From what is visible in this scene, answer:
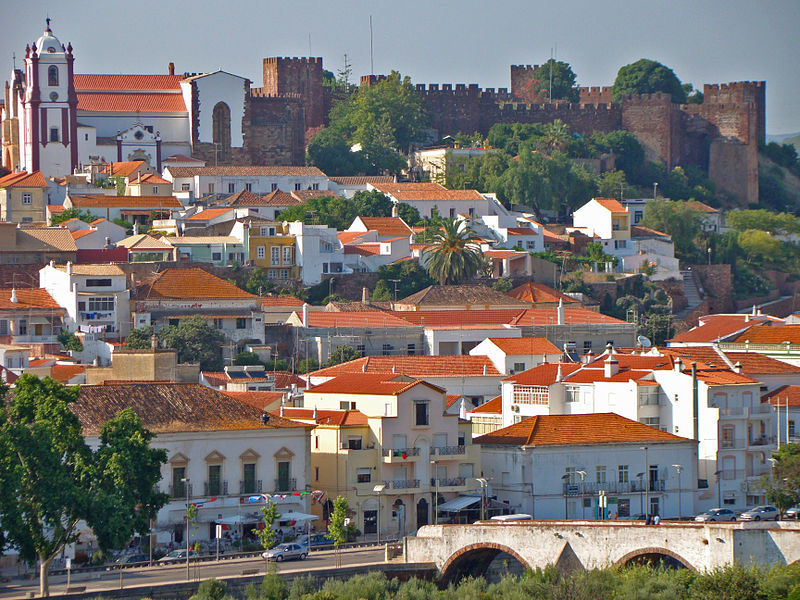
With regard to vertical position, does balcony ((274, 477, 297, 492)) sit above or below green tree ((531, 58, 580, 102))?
below

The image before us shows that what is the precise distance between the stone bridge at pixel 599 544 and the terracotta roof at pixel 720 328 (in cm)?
2974

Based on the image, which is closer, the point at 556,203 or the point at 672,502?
the point at 672,502

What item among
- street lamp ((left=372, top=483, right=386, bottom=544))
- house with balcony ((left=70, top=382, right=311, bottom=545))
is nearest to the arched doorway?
street lamp ((left=372, top=483, right=386, bottom=544))

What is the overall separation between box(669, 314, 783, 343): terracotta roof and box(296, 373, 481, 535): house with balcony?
23146 mm

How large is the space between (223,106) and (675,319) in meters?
25.9

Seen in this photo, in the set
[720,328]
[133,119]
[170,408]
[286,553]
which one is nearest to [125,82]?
[133,119]

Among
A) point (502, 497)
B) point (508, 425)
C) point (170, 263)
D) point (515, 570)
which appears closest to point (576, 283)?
point (170, 263)

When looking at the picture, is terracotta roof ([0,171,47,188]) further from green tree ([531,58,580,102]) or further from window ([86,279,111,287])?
green tree ([531,58,580,102])

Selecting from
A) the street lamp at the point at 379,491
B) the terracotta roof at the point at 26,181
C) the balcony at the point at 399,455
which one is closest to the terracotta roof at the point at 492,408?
the balcony at the point at 399,455

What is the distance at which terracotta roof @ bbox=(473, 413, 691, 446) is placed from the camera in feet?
170

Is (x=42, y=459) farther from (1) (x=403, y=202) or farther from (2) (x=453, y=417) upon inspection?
(1) (x=403, y=202)

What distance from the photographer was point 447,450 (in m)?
51.8

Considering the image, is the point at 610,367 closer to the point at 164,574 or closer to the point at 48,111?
the point at 164,574

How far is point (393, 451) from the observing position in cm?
5125
